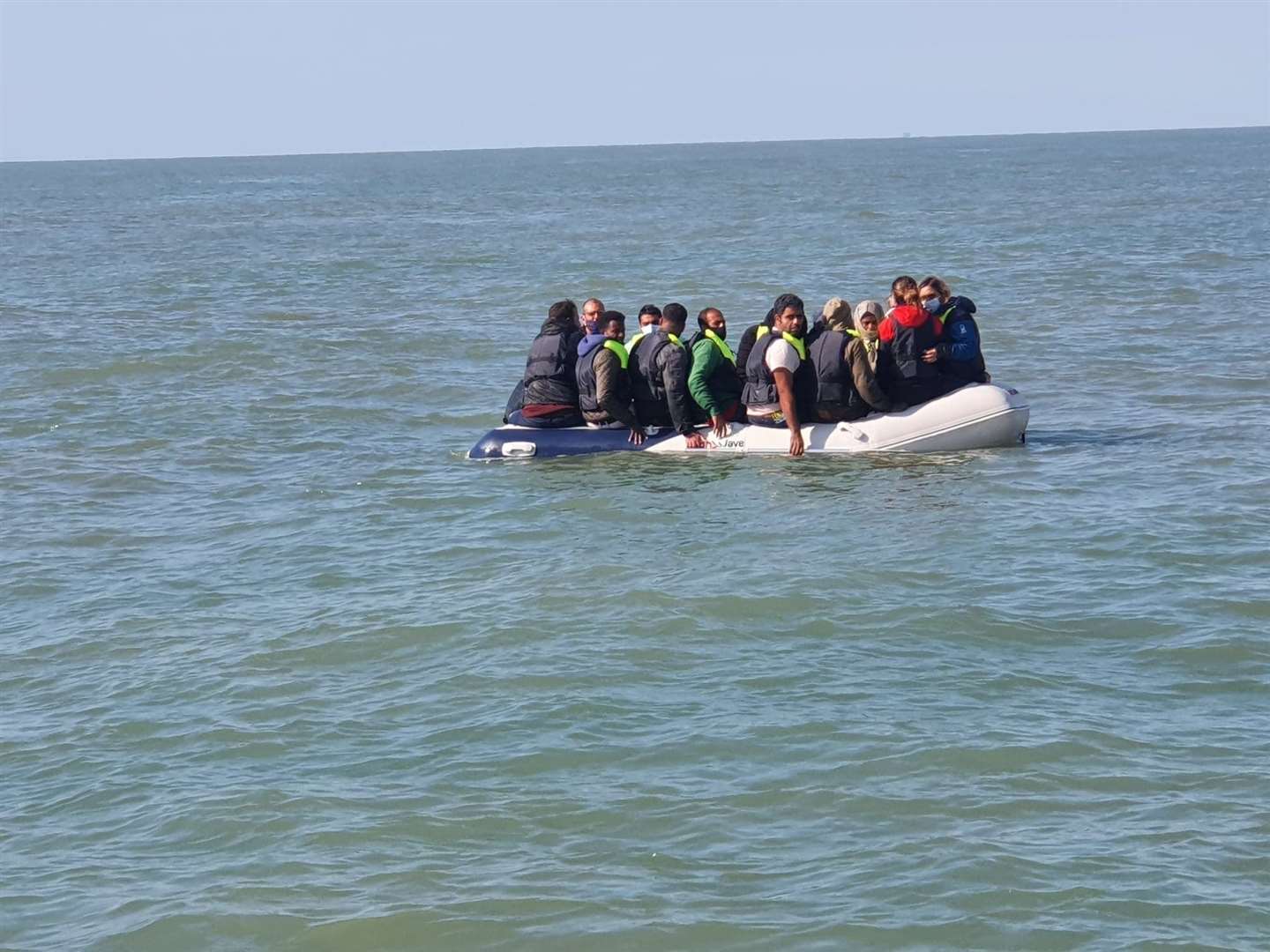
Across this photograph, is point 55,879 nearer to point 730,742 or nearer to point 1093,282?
point 730,742

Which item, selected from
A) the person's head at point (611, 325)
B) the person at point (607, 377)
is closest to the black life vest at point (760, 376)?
the person at point (607, 377)

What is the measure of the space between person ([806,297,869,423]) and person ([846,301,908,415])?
41mm

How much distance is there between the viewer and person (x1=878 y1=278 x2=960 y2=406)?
43.9ft

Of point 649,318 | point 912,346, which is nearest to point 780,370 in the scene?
point 912,346

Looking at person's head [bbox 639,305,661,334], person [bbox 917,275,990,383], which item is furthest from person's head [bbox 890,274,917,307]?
person's head [bbox 639,305,661,334]

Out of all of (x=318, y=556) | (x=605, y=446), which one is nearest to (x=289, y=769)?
(x=318, y=556)

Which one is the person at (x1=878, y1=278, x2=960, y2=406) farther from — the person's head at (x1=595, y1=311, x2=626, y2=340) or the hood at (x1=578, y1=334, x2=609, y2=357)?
the hood at (x1=578, y1=334, x2=609, y2=357)

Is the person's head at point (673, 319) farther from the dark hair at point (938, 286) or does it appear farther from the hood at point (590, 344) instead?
the dark hair at point (938, 286)

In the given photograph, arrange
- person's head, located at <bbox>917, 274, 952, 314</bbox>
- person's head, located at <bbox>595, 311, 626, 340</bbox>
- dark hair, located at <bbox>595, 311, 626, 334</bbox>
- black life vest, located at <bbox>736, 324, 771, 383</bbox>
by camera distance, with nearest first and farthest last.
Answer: person's head, located at <bbox>917, 274, 952, 314</bbox> < person's head, located at <bbox>595, 311, 626, 340</bbox> < dark hair, located at <bbox>595, 311, 626, 334</bbox> < black life vest, located at <bbox>736, 324, 771, 383</bbox>

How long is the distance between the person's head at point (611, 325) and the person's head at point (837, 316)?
5.36ft

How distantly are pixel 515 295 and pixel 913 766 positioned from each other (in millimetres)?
22722

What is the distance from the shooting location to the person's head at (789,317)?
13.4 metres

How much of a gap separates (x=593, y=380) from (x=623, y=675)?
5.32 metres

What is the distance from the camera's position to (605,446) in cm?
1420
